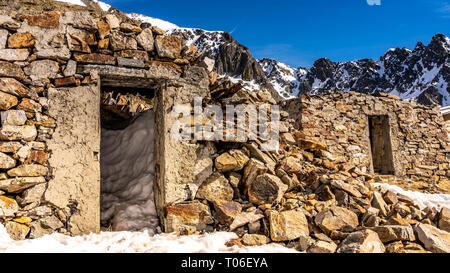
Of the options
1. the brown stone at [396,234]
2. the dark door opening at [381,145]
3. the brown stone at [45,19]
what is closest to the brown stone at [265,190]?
the brown stone at [396,234]

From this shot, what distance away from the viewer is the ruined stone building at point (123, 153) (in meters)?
3.08

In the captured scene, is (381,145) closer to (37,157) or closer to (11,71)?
(37,157)

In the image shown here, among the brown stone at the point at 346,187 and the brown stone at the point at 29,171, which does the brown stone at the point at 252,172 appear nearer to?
the brown stone at the point at 346,187

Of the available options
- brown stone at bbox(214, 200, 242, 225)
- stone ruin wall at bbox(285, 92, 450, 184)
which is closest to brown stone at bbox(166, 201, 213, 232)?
brown stone at bbox(214, 200, 242, 225)

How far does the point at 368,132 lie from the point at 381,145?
78cm

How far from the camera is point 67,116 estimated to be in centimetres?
327

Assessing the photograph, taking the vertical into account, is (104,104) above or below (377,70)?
below

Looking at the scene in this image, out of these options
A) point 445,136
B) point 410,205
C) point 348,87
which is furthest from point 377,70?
point 410,205

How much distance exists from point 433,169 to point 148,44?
8241 mm

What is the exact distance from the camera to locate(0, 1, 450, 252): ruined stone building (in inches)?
121

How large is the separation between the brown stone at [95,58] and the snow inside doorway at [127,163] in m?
1.15

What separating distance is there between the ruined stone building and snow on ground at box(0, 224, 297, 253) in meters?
0.15

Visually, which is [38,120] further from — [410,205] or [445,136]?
[445,136]

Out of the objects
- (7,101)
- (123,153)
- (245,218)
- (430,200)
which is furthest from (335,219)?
(7,101)
